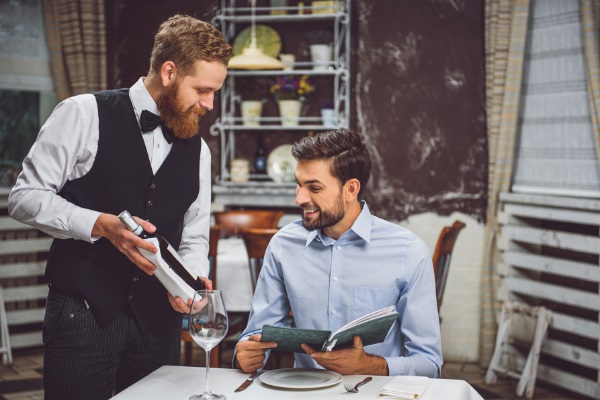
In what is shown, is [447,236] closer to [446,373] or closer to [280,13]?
[446,373]

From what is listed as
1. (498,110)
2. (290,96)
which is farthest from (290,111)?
(498,110)

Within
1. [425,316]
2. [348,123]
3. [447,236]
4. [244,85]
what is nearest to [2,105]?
[244,85]

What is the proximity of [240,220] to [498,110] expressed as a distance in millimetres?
1801

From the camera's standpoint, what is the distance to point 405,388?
5.51 ft

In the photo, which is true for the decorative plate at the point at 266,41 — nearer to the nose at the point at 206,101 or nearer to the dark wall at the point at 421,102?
the dark wall at the point at 421,102

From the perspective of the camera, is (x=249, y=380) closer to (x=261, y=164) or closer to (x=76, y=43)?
(x=261, y=164)

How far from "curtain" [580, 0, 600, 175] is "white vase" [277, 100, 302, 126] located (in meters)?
2.03

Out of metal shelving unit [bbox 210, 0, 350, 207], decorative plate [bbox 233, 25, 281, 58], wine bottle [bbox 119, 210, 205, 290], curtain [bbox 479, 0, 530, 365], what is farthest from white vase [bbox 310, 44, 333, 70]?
wine bottle [bbox 119, 210, 205, 290]

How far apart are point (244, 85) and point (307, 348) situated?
13.3 ft

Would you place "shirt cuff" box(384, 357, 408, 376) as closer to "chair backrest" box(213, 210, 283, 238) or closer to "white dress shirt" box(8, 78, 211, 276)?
"white dress shirt" box(8, 78, 211, 276)

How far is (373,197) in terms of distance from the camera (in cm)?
525

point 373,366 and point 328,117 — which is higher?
point 328,117

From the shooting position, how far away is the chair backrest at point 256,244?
142 inches

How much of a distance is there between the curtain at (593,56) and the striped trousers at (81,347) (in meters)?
2.81
